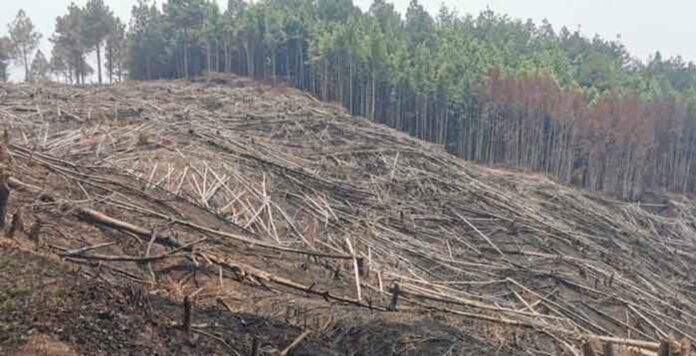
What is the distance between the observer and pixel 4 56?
4212cm

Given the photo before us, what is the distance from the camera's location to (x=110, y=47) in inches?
1802

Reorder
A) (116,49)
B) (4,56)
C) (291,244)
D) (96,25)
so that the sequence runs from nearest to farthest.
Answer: (291,244) < (96,25) < (4,56) < (116,49)

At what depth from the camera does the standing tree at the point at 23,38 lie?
4650 cm

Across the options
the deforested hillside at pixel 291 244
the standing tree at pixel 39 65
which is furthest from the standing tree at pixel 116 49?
the deforested hillside at pixel 291 244

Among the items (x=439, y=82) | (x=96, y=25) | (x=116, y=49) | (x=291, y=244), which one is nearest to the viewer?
(x=291, y=244)

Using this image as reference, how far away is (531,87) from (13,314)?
3116 cm

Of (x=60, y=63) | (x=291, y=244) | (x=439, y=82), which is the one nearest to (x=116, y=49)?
(x=60, y=63)

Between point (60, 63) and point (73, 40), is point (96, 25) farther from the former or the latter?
point (60, 63)

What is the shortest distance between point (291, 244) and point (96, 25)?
3570 centimetres

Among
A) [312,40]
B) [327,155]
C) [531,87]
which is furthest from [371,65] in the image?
[327,155]

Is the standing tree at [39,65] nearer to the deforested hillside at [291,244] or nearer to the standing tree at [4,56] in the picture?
the standing tree at [4,56]

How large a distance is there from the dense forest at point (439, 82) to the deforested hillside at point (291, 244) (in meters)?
7.73

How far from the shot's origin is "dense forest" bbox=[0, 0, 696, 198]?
32.1m

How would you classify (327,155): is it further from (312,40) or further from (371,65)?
(312,40)
